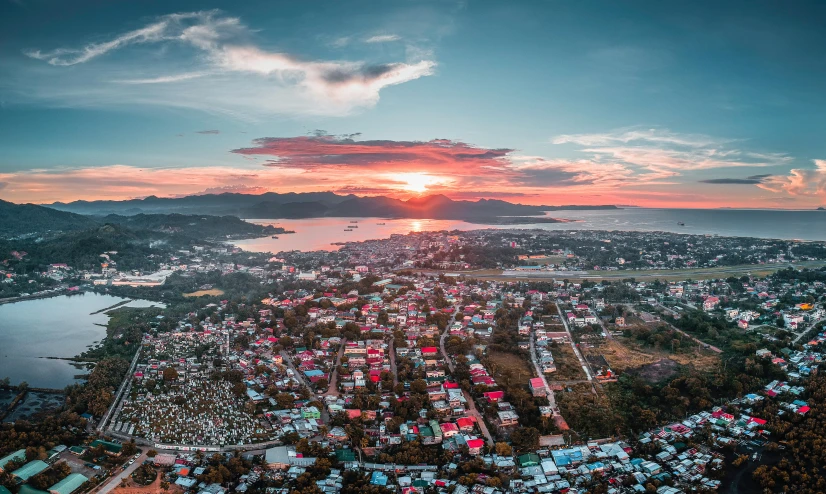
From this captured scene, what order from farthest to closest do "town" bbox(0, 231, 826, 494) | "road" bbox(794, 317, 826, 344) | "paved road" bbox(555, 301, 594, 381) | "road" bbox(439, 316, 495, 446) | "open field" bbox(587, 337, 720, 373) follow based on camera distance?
"road" bbox(794, 317, 826, 344)
"open field" bbox(587, 337, 720, 373)
"paved road" bbox(555, 301, 594, 381)
"road" bbox(439, 316, 495, 446)
"town" bbox(0, 231, 826, 494)

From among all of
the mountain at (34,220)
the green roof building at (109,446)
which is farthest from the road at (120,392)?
the mountain at (34,220)

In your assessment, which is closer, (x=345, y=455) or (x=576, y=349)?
(x=345, y=455)

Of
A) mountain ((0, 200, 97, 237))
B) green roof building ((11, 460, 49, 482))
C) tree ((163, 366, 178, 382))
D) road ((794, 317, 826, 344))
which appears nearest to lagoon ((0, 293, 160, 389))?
tree ((163, 366, 178, 382))

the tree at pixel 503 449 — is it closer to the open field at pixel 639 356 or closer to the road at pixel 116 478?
the open field at pixel 639 356

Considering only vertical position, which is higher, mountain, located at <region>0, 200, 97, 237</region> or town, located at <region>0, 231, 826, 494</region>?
mountain, located at <region>0, 200, 97, 237</region>

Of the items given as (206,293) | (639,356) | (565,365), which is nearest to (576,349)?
(565,365)

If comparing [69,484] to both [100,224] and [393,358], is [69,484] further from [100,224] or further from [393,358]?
[100,224]

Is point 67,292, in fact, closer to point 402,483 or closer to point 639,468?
point 402,483

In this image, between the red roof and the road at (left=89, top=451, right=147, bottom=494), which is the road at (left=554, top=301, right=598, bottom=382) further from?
the road at (left=89, top=451, right=147, bottom=494)
